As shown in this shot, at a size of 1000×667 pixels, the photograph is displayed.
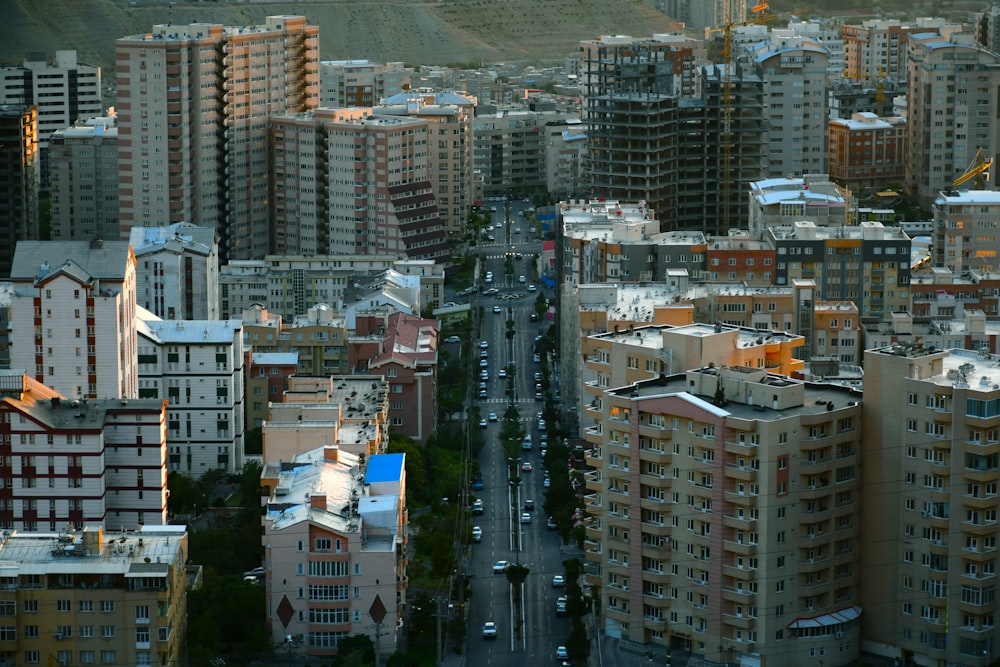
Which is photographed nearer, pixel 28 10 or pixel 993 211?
pixel 993 211

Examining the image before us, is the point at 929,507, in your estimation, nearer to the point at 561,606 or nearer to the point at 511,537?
the point at 561,606

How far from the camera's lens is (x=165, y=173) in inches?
2501

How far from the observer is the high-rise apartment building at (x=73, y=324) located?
39.4m

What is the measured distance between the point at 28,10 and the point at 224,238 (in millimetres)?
39241

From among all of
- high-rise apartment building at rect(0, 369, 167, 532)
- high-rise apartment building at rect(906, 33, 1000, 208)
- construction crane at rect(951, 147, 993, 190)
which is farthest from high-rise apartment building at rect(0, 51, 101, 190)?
high-rise apartment building at rect(0, 369, 167, 532)

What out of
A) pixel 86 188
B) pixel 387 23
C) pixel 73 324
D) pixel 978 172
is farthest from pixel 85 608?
pixel 387 23

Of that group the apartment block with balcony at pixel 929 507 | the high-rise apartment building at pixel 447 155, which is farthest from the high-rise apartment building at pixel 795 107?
the apartment block with balcony at pixel 929 507

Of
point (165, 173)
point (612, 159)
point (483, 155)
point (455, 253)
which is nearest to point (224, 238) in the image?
point (165, 173)

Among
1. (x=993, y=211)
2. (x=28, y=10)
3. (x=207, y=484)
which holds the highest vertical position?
(x=28, y=10)

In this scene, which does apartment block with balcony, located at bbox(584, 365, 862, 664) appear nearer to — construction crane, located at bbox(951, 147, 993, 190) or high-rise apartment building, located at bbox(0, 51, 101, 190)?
construction crane, located at bbox(951, 147, 993, 190)

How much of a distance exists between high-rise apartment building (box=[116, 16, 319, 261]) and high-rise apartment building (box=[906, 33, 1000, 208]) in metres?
21.1

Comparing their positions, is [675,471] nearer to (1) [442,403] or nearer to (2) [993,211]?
(1) [442,403]

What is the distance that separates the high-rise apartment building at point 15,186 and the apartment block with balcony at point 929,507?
35732 mm

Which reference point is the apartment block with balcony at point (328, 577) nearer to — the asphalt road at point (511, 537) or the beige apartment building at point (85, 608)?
the asphalt road at point (511, 537)
